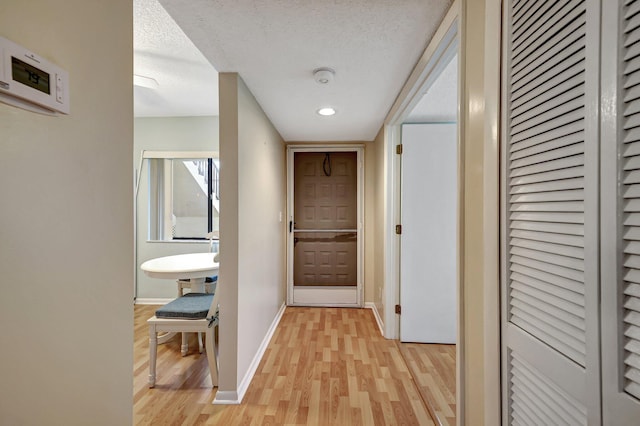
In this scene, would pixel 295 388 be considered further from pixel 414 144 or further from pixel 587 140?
pixel 414 144

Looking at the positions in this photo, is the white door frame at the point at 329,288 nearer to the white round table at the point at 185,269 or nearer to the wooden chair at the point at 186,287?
the wooden chair at the point at 186,287

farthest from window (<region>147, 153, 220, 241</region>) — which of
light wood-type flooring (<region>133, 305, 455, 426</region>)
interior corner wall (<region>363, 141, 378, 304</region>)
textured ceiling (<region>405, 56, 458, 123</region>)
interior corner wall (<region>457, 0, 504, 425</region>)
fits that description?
interior corner wall (<region>457, 0, 504, 425</region>)

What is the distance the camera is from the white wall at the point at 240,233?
1.95 metres

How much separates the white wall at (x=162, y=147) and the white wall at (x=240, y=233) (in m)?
1.50

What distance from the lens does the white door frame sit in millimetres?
4008

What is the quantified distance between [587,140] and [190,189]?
13.4ft

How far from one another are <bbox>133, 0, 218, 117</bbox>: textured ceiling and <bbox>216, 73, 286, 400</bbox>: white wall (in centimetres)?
45

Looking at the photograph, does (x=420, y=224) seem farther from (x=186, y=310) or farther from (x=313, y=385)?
(x=186, y=310)

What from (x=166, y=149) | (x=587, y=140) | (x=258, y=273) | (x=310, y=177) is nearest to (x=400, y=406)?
(x=258, y=273)

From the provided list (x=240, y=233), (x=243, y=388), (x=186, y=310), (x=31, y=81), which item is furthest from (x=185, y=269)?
(x=31, y=81)

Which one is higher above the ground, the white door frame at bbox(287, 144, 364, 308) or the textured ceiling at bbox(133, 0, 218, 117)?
the textured ceiling at bbox(133, 0, 218, 117)

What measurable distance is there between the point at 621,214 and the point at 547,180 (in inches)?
7.7

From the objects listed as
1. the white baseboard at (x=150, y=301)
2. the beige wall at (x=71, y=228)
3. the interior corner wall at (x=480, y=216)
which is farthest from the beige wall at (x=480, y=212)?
the white baseboard at (x=150, y=301)

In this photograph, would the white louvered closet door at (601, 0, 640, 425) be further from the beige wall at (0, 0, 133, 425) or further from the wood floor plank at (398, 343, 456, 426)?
the wood floor plank at (398, 343, 456, 426)
